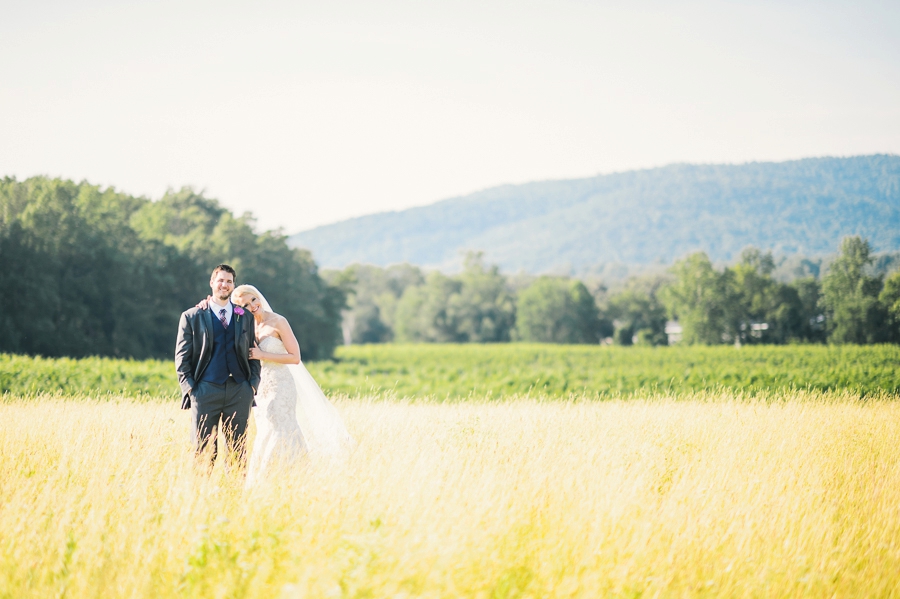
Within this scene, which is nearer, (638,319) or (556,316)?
(638,319)

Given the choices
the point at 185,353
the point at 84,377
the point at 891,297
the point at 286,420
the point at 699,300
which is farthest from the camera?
the point at 699,300

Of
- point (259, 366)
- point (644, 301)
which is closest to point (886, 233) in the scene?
point (644, 301)

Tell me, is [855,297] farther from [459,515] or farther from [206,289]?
[459,515]

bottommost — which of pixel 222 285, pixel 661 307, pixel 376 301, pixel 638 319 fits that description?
pixel 638 319

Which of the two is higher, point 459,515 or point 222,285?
point 222,285

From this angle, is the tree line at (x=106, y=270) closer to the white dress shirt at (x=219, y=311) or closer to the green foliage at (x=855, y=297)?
→ the white dress shirt at (x=219, y=311)

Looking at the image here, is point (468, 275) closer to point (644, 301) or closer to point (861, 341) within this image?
point (644, 301)

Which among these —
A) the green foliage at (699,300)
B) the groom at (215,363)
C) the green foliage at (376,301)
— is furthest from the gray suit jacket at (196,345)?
the green foliage at (376,301)

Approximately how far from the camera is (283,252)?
172 ft

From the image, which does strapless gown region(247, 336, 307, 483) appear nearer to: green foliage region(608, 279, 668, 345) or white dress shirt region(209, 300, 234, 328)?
white dress shirt region(209, 300, 234, 328)

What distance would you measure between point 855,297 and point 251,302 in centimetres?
7653

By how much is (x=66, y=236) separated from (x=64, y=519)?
124 feet

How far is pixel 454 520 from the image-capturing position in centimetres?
494

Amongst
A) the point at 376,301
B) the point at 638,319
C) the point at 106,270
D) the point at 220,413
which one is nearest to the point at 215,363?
the point at 220,413
